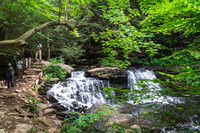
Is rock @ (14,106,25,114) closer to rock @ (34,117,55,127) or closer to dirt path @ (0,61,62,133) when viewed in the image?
dirt path @ (0,61,62,133)

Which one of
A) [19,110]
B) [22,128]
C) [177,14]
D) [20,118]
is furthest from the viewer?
[19,110]

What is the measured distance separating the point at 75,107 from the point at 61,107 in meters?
1.08

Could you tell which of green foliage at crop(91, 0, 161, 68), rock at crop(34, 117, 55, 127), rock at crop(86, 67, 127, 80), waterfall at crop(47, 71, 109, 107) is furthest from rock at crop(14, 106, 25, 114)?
rock at crop(86, 67, 127, 80)

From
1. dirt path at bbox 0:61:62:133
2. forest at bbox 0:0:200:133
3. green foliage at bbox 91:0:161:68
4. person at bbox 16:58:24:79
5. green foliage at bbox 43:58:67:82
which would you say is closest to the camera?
forest at bbox 0:0:200:133

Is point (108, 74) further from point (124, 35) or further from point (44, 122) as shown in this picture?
point (44, 122)

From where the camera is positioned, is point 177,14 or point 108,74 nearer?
point 177,14

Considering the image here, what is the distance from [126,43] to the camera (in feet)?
14.4

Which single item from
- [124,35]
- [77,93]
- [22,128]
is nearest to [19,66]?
[77,93]

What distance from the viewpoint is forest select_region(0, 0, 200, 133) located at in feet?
7.78

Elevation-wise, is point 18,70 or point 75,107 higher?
point 18,70

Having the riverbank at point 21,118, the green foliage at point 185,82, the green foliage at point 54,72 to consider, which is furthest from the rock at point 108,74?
the green foliage at point 185,82

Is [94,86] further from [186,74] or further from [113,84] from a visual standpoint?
[186,74]

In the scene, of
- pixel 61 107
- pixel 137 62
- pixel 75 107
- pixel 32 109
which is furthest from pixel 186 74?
pixel 137 62

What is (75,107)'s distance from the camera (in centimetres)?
747
